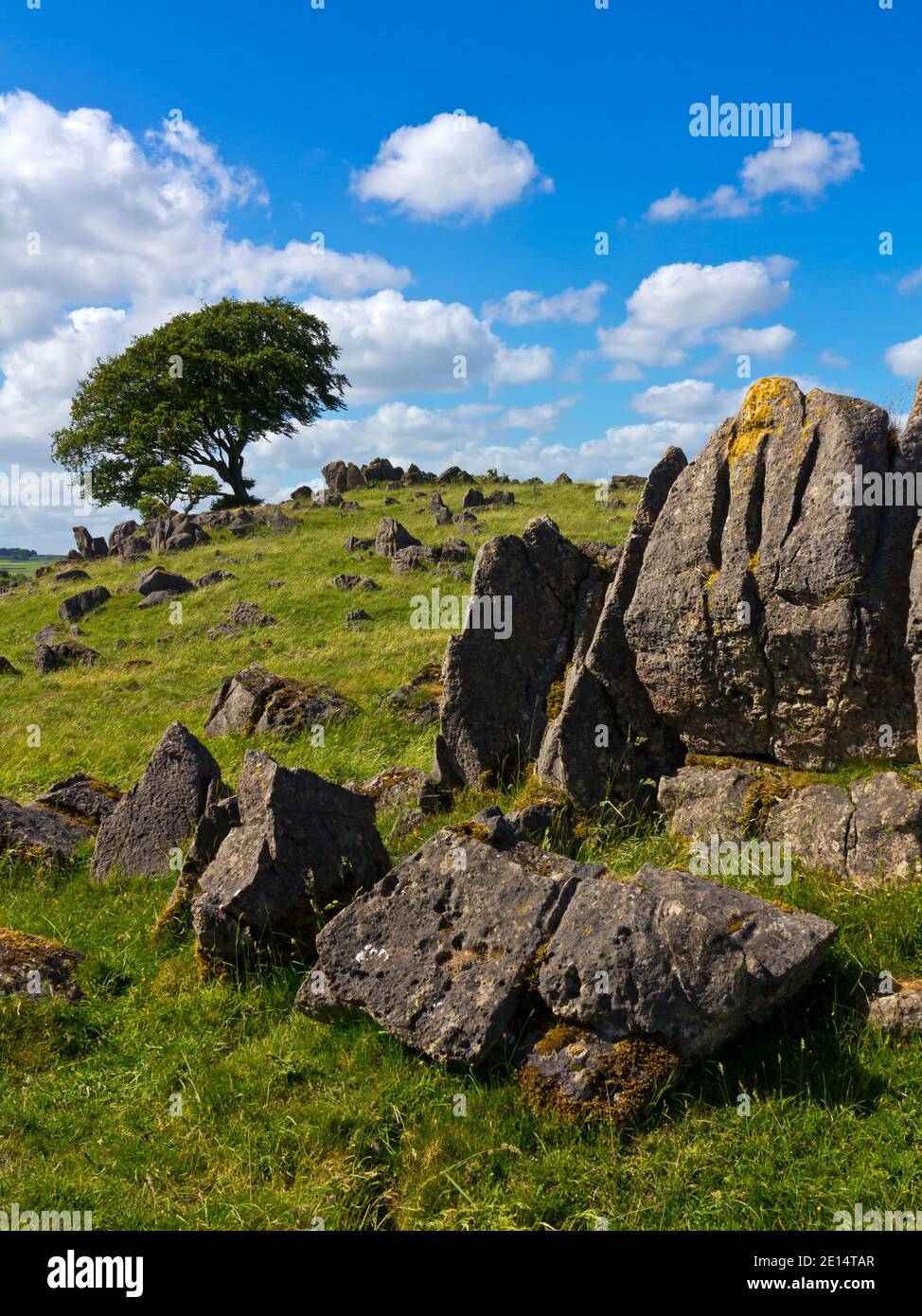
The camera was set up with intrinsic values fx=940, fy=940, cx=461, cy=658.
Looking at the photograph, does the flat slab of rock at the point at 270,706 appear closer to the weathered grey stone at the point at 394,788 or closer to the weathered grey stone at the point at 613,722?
the weathered grey stone at the point at 394,788

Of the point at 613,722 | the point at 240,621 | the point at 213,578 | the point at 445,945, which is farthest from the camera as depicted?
the point at 213,578

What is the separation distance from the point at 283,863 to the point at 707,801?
4650 mm

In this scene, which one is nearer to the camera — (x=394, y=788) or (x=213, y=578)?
(x=394, y=788)

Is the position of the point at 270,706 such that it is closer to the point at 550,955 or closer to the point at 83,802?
the point at 83,802

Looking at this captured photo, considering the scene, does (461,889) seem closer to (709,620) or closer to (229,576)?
(709,620)

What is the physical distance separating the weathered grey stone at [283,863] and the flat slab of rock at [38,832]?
4139mm

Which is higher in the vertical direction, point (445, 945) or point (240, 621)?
point (240, 621)

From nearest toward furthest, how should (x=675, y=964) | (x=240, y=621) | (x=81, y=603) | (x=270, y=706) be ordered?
(x=675, y=964) → (x=270, y=706) → (x=240, y=621) → (x=81, y=603)

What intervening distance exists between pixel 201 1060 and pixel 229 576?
116 feet

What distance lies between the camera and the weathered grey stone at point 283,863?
30.0ft

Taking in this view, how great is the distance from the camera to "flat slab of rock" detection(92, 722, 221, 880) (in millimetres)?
12398

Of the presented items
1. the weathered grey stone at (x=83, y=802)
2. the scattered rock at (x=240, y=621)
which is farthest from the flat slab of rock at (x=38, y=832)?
the scattered rock at (x=240, y=621)

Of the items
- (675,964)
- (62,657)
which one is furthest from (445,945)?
(62,657)

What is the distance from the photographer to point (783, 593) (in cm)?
1009
